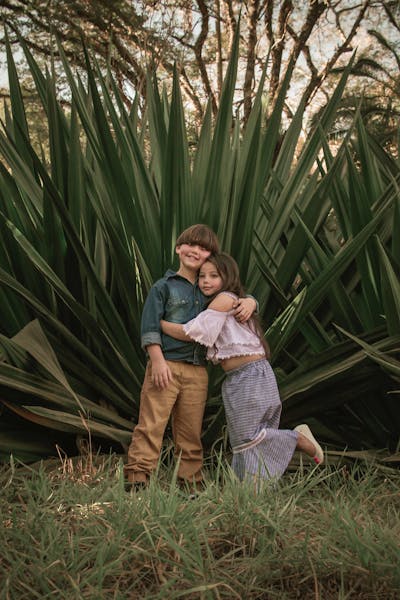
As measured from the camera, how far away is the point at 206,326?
8.77ft

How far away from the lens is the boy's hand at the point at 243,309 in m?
2.72

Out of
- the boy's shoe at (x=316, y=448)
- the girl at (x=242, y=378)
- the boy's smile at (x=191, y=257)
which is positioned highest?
the boy's smile at (x=191, y=257)

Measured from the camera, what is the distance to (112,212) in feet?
10.5

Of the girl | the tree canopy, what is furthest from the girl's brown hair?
the tree canopy

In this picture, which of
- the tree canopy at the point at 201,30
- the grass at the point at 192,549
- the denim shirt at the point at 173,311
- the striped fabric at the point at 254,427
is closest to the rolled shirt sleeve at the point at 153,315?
the denim shirt at the point at 173,311

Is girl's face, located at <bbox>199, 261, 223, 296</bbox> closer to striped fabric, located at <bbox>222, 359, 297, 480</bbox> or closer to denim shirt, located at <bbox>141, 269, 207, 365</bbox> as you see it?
denim shirt, located at <bbox>141, 269, 207, 365</bbox>

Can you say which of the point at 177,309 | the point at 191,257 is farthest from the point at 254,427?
the point at 191,257

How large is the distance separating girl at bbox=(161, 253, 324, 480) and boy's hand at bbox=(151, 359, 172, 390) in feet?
0.48

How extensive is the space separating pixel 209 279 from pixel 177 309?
0.53ft

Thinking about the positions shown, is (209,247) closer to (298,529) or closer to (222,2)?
(298,529)

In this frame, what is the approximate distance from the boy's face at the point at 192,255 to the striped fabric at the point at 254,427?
1.37 feet

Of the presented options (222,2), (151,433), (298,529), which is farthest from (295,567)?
(222,2)

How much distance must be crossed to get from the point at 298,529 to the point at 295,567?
0.58 ft

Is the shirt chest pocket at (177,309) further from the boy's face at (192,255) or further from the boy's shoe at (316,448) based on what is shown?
the boy's shoe at (316,448)
